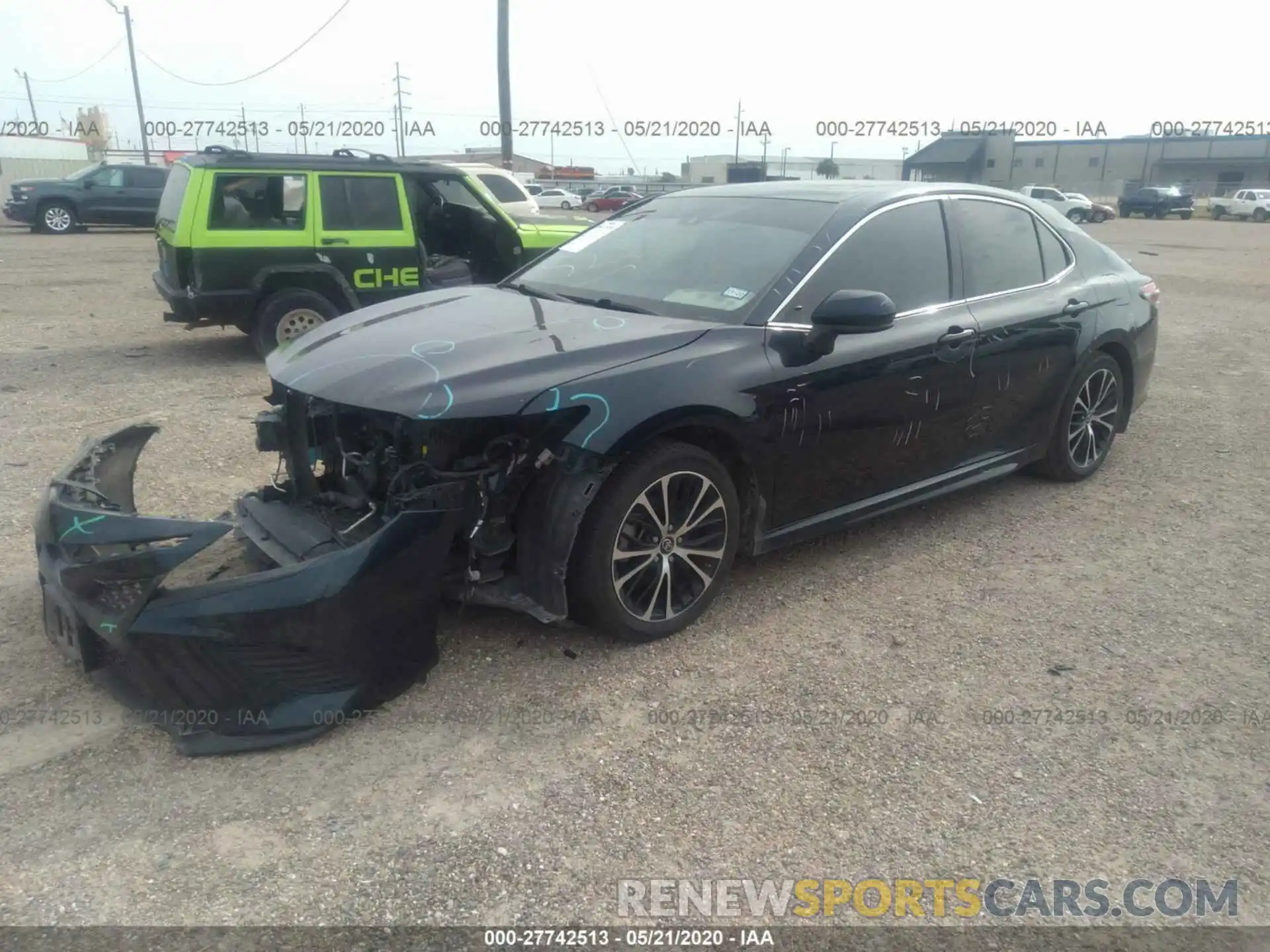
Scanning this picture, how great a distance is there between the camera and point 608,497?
3357 millimetres

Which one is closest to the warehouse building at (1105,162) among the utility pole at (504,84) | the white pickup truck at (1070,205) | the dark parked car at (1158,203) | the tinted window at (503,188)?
the dark parked car at (1158,203)

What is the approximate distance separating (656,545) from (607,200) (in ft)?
136

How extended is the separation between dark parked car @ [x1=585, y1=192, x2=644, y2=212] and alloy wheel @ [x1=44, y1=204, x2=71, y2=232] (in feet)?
69.3

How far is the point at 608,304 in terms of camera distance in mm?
4098

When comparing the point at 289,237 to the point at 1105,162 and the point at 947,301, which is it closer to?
the point at 947,301

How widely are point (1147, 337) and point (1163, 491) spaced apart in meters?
0.93

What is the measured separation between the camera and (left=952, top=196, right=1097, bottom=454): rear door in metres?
4.61

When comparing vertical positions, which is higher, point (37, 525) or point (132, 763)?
point (37, 525)

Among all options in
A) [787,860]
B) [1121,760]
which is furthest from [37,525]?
[1121,760]

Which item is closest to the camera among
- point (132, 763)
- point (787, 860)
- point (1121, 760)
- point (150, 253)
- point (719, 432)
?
point (787, 860)

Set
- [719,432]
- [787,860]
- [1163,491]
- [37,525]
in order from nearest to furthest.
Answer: [787,860] → [37,525] → [719,432] → [1163,491]

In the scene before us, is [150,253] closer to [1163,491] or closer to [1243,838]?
[1163,491]

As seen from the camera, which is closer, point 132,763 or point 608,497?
point 132,763

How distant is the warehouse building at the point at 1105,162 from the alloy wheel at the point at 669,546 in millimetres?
64065
